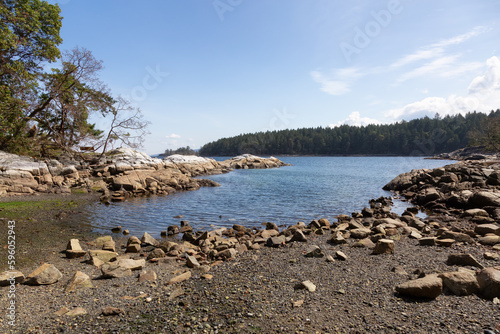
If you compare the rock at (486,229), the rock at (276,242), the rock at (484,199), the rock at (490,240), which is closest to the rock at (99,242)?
the rock at (276,242)

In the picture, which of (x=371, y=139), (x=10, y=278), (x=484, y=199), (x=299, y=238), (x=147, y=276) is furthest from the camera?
(x=371, y=139)

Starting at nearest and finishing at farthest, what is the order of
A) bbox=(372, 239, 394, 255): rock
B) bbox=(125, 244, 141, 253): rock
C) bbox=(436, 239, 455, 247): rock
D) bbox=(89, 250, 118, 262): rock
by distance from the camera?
bbox=(372, 239, 394, 255): rock < bbox=(89, 250, 118, 262): rock < bbox=(436, 239, 455, 247): rock < bbox=(125, 244, 141, 253): rock

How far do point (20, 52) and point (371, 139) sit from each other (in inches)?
6942

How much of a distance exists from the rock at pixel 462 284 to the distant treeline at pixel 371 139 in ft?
564

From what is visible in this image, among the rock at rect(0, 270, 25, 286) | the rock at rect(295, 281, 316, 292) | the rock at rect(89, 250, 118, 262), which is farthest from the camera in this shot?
the rock at rect(89, 250, 118, 262)

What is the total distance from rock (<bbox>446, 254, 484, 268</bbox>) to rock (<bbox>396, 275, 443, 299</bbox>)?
249cm

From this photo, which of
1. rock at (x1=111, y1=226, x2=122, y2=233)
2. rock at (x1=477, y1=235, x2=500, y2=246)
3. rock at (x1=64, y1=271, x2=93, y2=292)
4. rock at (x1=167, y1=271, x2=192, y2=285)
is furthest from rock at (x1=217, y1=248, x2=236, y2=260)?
rock at (x1=477, y1=235, x2=500, y2=246)

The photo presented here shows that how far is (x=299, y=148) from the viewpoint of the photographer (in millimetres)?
184375

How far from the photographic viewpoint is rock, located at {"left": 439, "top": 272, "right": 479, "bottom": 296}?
5785 mm

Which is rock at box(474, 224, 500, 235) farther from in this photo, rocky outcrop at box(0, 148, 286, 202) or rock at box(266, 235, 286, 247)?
rocky outcrop at box(0, 148, 286, 202)

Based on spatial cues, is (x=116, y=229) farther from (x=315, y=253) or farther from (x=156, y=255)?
(x=315, y=253)

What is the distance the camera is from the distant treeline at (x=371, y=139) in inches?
5920

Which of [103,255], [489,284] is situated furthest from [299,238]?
[103,255]

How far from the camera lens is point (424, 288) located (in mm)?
5664
